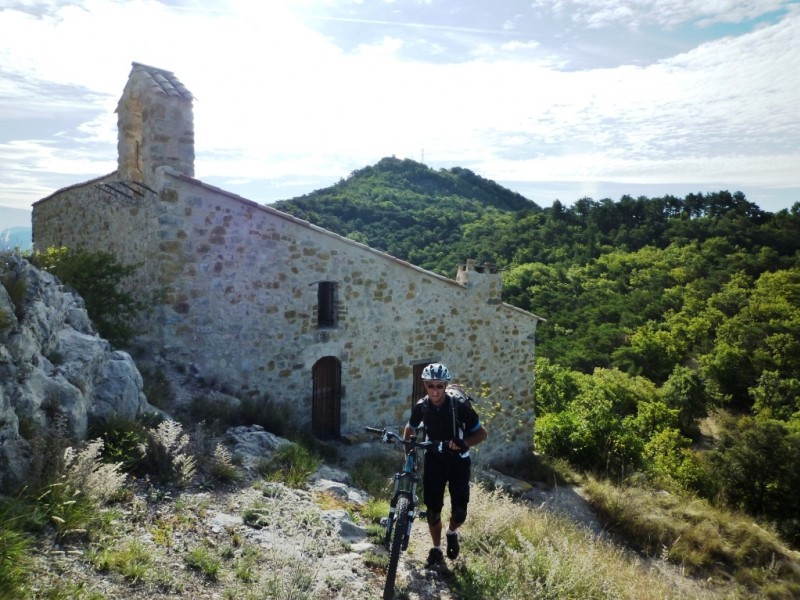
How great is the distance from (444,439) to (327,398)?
19.2 feet

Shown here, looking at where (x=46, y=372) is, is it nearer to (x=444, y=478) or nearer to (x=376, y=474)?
(x=444, y=478)

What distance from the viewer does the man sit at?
14.1ft

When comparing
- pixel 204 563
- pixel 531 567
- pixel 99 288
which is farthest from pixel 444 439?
pixel 99 288

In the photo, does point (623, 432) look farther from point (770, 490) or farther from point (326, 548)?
point (326, 548)

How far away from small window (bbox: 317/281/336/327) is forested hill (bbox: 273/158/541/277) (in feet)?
71.9

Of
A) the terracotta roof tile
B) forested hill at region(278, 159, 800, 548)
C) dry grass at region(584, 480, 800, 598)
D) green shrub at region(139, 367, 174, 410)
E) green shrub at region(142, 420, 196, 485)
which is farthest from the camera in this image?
forested hill at region(278, 159, 800, 548)

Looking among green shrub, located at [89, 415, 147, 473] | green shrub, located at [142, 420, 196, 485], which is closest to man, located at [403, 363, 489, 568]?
green shrub, located at [142, 420, 196, 485]

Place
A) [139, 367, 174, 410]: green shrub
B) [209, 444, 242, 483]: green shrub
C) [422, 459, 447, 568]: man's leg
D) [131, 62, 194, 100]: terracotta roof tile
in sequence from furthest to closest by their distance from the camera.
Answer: [131, 62, 194, 100]: terracotta roof tile, [139, 367, 174, 410]: green shrub, [209, 444, 242, 483]: green shrub, [422, 459, 447, 568]: man's leg

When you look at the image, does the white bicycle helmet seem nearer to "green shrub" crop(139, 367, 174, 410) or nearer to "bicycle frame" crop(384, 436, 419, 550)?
"bicycle frame" crop(384, 436, 419, 550)

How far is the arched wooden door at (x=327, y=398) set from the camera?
970 cm

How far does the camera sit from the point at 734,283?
32406 millimetres

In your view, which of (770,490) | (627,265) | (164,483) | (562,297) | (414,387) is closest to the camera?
(164,483)

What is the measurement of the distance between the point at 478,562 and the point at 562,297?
32.7 metres

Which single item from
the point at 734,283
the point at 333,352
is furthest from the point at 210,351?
the point at 734,283
